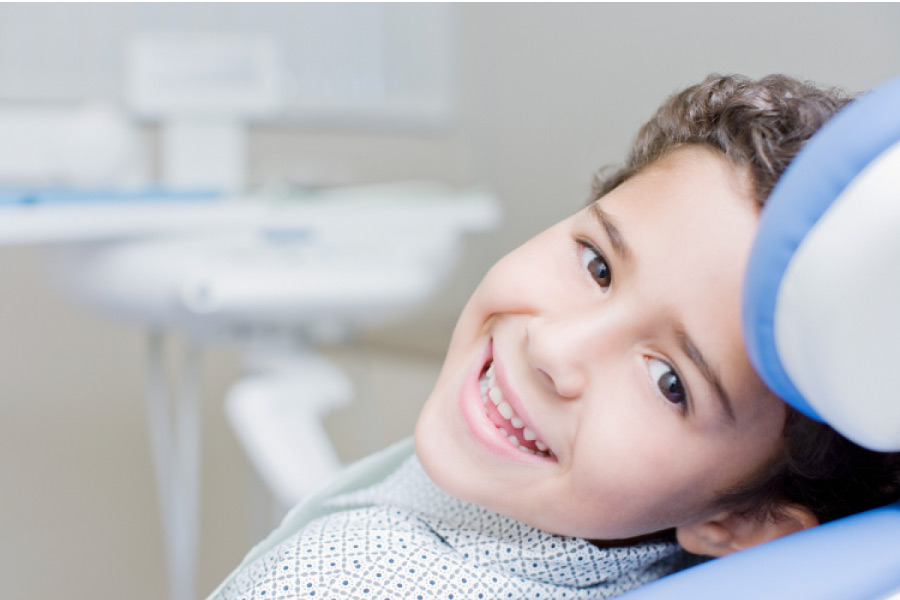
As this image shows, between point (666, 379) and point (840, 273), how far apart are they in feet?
0.63

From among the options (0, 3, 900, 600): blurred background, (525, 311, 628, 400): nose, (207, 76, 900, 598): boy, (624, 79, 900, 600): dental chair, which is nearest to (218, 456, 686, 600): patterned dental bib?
(207, 76, 900, 598): boy

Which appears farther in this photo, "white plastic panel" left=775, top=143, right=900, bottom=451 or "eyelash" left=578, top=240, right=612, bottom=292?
"eyelash" left=578, top=240, right=612, bottom=292

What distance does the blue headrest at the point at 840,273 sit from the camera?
1.02 ft

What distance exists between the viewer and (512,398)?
54 cm

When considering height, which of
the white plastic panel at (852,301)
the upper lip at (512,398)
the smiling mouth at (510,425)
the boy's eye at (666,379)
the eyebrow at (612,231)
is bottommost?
the smiling mouth at (510,425)

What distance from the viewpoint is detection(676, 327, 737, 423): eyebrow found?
0.48 metres

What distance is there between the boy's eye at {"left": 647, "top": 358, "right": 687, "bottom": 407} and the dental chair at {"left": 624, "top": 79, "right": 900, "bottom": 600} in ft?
0.41

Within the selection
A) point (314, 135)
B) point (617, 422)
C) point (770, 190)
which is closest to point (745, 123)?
point (770, 190)

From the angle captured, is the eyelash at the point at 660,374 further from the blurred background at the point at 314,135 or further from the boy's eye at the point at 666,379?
the blurred background at the point at 314,135

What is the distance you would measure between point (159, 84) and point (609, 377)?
44.3 inches

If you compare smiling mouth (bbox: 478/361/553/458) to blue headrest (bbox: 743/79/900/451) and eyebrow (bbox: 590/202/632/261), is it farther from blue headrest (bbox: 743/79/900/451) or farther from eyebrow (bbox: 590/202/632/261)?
blue headrest (bbox: 743/79/900/451)

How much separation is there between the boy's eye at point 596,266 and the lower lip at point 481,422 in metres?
0.08

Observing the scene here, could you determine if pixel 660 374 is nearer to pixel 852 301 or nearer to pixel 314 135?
pixel 852 301

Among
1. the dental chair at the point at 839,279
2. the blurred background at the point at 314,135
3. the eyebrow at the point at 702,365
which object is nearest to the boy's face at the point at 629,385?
the eyebrow at the point at 702,365
